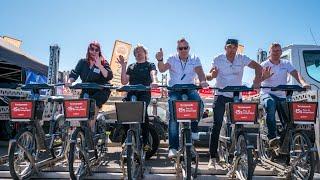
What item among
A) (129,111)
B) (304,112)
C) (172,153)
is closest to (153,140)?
(172,153)

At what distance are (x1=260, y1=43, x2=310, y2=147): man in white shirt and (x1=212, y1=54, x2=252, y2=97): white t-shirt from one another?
436 millimetres

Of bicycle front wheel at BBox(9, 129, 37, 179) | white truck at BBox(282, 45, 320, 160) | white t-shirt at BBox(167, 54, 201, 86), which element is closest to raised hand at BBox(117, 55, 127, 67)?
white t-shirt at BBox(167, 54, 201, 86)

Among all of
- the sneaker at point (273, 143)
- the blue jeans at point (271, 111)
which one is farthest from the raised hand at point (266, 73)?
the sneaker at point (273, 143)

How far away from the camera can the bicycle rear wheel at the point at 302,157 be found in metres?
5.02

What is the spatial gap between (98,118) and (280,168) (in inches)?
113

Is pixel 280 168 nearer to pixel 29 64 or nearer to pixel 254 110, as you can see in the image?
pixel 254 110

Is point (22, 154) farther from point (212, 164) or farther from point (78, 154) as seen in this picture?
point (212, 164)

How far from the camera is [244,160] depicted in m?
5.20

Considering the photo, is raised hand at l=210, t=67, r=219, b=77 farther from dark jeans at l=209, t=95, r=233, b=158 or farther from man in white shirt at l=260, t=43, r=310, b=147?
man in white shirt at l=260, t=43, r=310, b=147

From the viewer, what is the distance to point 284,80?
6617 millimetres

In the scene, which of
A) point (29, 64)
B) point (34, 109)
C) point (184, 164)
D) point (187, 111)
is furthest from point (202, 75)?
point (29, 64)

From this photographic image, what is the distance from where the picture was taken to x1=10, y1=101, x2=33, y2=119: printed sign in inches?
217

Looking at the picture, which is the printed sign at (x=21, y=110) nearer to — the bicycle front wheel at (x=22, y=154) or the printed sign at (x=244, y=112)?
the bicycle front wheel at (x=22, y=154)

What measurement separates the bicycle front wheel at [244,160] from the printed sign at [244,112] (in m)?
0.22
